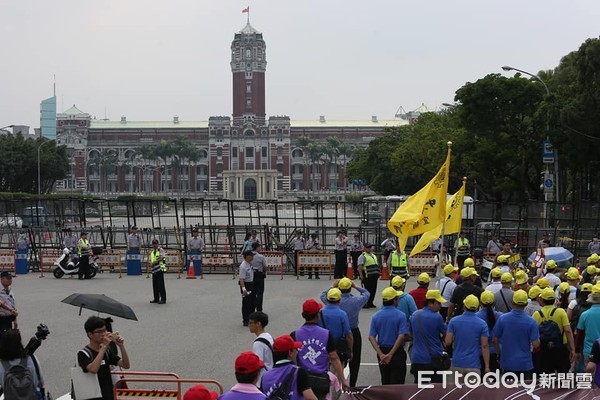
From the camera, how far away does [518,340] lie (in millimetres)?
8875

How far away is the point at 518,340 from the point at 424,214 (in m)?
4.88

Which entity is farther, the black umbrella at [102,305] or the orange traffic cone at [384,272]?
Result: the orange traffic cone at [384,272]

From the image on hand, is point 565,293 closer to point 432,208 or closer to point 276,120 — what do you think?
point 432,208

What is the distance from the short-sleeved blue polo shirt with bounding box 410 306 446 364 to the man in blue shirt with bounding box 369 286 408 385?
7.1 inches

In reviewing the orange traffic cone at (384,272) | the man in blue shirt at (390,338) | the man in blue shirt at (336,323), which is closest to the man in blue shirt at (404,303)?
the man in blue shirt at (390,338)

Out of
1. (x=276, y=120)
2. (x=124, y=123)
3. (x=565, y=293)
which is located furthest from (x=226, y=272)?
(x=124, y=123)

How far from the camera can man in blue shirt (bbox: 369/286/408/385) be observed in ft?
30.2

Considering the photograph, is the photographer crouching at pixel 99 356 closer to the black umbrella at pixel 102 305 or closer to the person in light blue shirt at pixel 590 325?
the black umbrella at pixel 102 305

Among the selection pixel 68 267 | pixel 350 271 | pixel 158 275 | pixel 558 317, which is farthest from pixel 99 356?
pixel 68 267

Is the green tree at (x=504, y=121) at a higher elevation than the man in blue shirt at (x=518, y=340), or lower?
higher

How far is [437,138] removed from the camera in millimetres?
55156

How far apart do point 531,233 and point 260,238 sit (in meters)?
9.50

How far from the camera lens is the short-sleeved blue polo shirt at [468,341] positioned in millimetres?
8633

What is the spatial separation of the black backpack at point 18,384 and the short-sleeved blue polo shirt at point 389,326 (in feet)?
12.4
